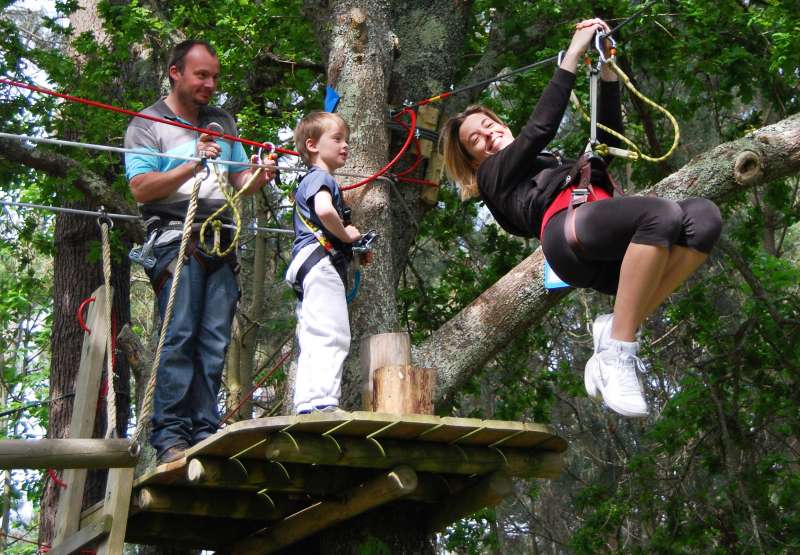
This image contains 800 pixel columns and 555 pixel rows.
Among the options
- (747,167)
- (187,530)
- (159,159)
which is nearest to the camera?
(159,159)

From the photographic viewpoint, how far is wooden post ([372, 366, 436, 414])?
171 inches

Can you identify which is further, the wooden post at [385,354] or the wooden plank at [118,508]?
the wooden post at [385,354]

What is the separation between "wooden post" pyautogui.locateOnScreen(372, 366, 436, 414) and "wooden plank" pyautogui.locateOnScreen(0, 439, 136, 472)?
99 cm

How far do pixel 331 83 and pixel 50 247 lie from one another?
13.5ft

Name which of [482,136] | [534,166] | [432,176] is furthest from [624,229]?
[432,176]

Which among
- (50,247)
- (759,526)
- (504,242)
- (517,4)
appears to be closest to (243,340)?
(50,247)

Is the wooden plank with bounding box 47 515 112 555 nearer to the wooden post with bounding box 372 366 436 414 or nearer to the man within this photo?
the man

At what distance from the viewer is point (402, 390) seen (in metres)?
4.35

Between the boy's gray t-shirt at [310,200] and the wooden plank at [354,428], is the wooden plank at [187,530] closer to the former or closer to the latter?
the wooden plank at [354,428]

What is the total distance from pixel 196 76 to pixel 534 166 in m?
1.57

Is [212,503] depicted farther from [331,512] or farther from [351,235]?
[351,235]

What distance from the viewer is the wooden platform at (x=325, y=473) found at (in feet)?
13.0

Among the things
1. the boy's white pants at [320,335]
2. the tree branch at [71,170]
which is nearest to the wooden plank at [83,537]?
the boy's white pants at [320,335]

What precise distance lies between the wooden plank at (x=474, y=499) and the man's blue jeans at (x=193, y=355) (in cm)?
113
